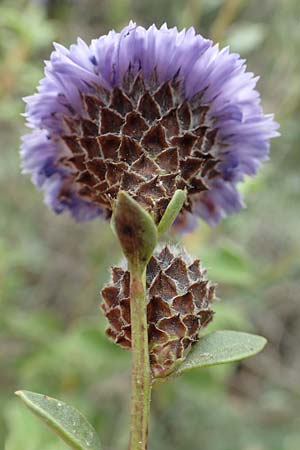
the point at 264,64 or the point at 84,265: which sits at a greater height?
the point at 264,64

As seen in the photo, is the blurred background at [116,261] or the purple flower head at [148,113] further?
the blurred background at [116,261]

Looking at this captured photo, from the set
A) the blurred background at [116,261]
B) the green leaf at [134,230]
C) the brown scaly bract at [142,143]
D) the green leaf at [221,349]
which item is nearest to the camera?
the green leaf at [134,230]

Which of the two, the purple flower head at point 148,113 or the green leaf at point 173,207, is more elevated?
the purple flower head at point 148,113

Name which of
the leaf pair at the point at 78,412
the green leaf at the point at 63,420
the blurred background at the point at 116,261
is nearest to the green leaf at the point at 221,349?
the leaf pair at the point at 78,412

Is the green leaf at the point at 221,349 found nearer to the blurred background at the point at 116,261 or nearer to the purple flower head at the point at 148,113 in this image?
the purple flower head at the point at 148,113

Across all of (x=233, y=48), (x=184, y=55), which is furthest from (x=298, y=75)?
(x=184, y=55)

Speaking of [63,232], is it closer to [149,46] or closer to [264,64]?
[264,64]

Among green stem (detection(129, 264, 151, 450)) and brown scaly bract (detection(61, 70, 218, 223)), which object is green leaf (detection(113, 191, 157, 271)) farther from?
brown scaly bract (detection(61, 70, 218, 223))
